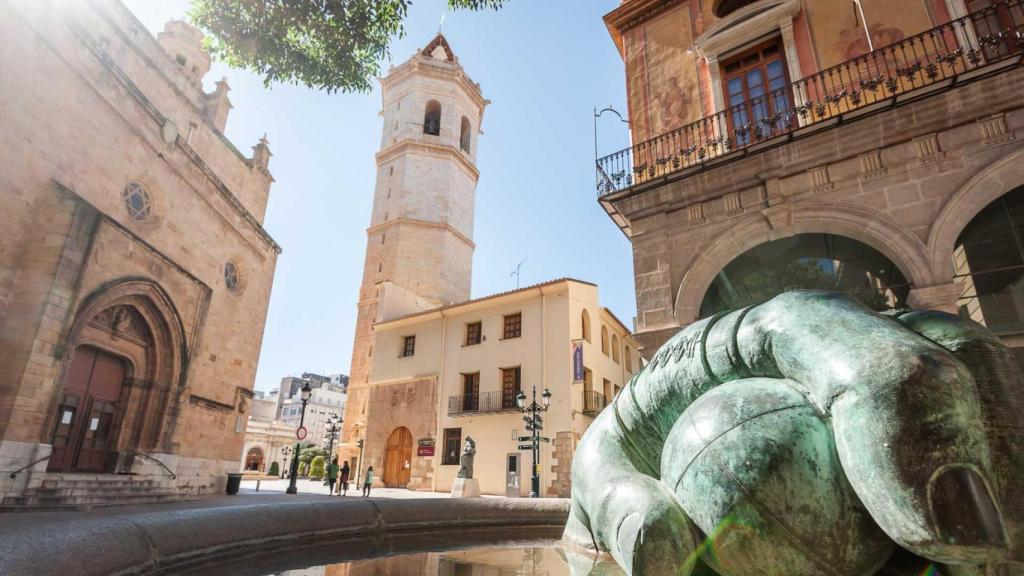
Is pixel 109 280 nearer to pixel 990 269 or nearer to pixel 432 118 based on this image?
pixel 990 269

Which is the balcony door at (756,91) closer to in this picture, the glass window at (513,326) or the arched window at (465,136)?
the glass window at (513,326)

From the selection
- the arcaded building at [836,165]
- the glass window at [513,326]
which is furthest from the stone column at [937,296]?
the glass window at [513,326]

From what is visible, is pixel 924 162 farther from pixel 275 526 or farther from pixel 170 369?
pixel 170 369

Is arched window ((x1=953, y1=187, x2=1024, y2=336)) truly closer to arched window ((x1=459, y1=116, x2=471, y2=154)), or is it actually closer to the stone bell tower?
the stone bell tower

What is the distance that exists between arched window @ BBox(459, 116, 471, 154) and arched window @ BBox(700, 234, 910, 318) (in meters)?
29.5

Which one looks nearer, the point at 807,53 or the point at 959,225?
the point at 959,225

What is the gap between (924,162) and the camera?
6.41 meters

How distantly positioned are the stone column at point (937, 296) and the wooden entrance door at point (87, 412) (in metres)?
13.8

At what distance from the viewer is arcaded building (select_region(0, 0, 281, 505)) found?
8227 mm

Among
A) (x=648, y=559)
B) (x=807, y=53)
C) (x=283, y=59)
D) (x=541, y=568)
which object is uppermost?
(x=807, y=53)

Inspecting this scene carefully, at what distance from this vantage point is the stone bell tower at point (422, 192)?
29.5 m

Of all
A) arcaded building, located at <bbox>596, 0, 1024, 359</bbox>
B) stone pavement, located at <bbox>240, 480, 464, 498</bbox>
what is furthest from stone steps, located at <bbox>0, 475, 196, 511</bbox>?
arcaded building, located at <bbox>596, 0, 1024, 359</bbox>

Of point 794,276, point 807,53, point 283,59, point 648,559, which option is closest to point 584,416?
point 794,276

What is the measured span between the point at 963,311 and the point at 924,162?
2207 mm
